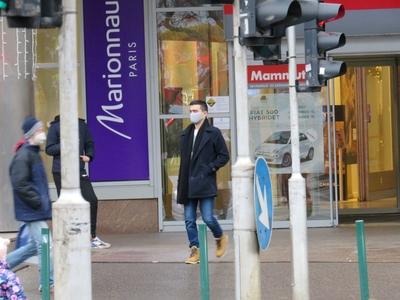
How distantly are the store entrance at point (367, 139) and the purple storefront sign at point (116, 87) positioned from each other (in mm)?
4041

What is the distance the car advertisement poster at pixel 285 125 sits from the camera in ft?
40.5

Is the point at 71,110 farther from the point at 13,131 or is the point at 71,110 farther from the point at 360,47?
the point at 360,47

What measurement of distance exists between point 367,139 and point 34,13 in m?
11.3

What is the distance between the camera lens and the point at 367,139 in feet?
49.0

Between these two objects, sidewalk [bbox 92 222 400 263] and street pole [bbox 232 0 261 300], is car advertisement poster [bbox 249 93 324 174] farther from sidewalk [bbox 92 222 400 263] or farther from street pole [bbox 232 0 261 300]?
street pole [bbox 232 0 261 300]

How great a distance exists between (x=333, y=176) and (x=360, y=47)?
6.93 ft

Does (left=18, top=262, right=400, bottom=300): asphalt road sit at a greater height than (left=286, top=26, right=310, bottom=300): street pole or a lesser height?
lesser

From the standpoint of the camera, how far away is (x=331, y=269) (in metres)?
9.07

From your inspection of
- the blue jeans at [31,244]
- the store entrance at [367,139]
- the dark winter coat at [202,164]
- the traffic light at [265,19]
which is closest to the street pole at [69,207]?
the traffic light at [265,19]

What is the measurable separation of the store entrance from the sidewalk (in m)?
2.13

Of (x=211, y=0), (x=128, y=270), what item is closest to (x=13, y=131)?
(x=128, y=270)

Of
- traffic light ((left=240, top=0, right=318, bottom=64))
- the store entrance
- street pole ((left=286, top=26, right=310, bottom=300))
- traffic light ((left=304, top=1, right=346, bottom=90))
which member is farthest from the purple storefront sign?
traffic light ((left=240, top=0, right=318, bottom=64))

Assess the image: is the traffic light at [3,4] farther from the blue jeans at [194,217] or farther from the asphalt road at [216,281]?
the blue jeans at [194,217]

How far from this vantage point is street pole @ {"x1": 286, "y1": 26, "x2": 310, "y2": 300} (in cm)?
700
